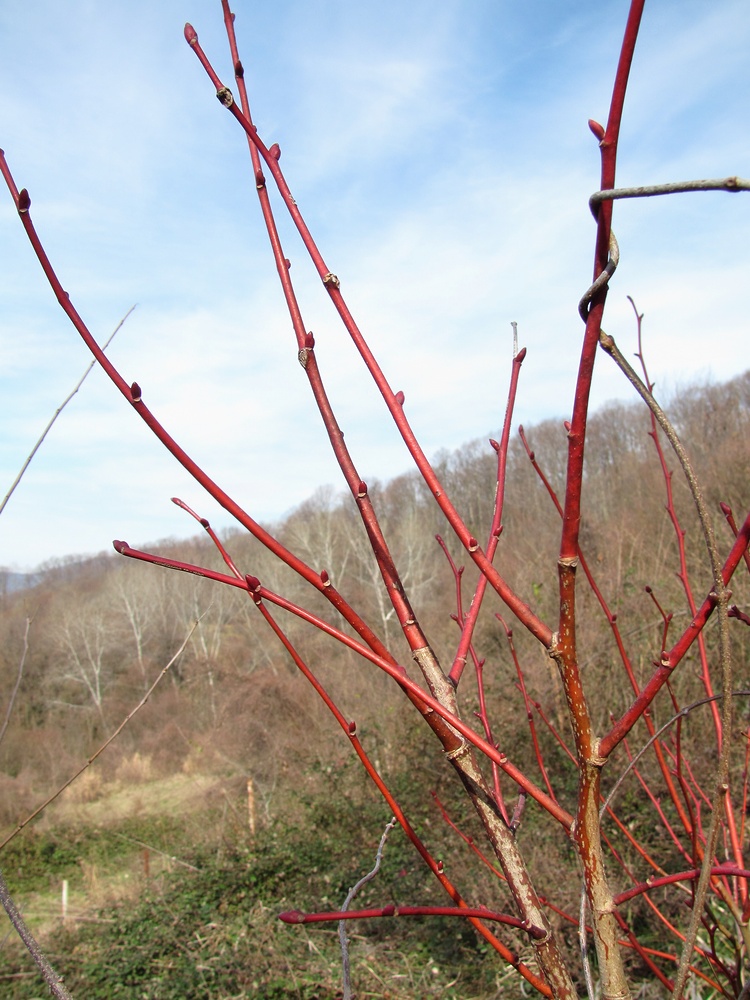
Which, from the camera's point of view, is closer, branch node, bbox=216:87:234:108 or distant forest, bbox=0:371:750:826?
branch node, bbox=216:87:234:108

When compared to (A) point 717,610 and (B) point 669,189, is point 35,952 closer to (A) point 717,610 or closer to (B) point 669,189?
(A) point 717,610

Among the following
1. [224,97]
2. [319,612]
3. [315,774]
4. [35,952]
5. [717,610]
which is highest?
[224,97]

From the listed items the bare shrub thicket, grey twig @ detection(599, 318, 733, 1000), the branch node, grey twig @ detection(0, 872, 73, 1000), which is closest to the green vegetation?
the bare shrub thicket

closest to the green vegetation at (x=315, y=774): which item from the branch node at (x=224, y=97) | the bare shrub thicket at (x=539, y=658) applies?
the bare shrub thicket at (x=539, y=658)

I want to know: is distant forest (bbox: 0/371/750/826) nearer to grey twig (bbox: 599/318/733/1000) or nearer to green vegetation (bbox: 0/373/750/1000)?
green vegetation (bbox: 0/373/750/1000)

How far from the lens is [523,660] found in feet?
34.0

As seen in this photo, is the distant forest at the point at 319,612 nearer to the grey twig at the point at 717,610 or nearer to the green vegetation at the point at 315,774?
the green vegetation at the point at 315,774

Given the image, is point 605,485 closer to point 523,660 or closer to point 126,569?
point 523,660

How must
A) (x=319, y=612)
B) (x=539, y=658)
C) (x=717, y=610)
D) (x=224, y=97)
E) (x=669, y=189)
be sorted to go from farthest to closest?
(x=319, y=612), (x=539, y=658), (x=224, y=97), (x=717, y=610), (x=669, y=189)

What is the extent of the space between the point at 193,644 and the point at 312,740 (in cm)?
1750

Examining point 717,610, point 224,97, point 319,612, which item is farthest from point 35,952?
point 319,612

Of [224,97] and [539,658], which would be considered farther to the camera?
[539,658]

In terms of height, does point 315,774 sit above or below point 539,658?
below

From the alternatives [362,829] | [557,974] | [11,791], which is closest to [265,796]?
[362,829]
